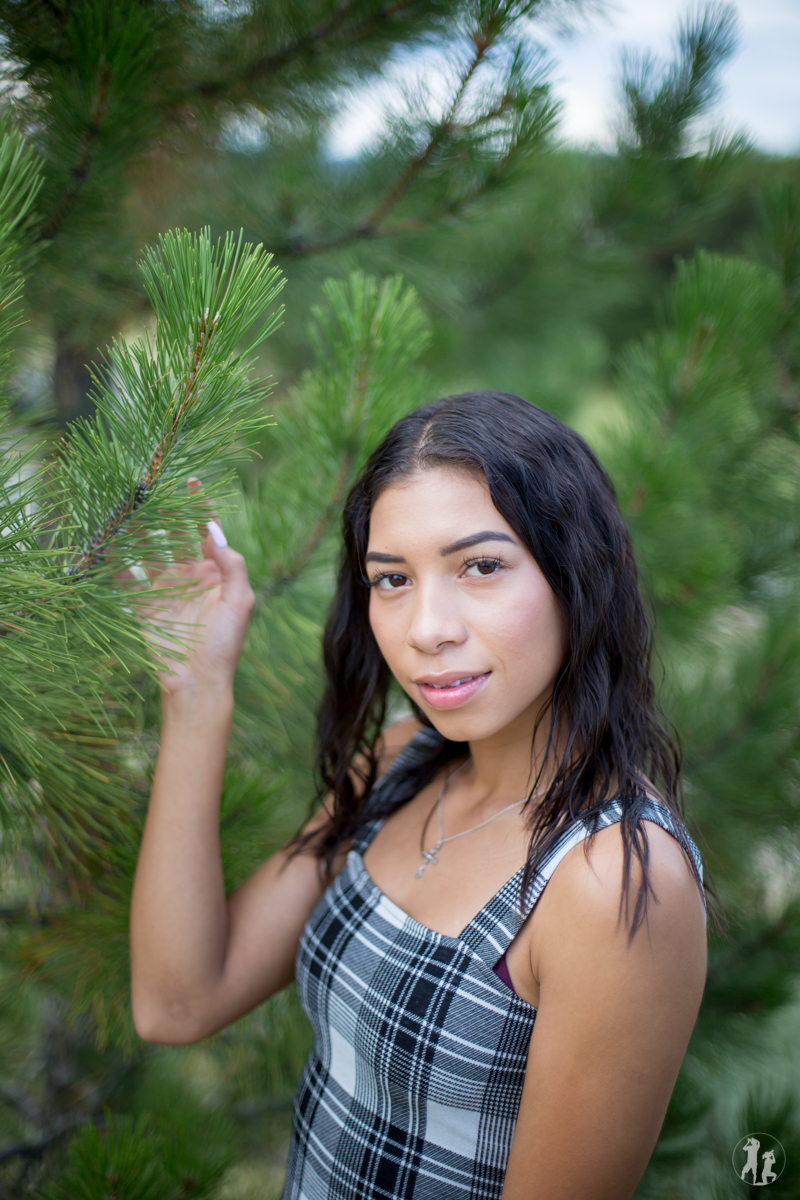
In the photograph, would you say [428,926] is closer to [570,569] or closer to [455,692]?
[455,692]

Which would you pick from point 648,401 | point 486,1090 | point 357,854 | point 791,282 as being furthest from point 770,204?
point 486,1090

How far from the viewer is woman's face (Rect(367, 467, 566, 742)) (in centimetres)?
53

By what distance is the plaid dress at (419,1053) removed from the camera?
0.53 metres

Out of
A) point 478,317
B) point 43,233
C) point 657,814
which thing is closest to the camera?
point 657,814

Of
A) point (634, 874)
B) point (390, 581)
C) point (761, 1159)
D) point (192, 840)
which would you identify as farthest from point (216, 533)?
point (761, 1159)

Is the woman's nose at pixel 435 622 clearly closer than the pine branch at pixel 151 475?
No

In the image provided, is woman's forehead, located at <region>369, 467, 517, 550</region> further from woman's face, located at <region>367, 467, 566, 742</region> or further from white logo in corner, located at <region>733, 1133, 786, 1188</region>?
white logo in corner, located at <region>733, 1133, 786, 1188</region>

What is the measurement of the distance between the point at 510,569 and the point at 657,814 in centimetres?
20

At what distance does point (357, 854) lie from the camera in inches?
27.4

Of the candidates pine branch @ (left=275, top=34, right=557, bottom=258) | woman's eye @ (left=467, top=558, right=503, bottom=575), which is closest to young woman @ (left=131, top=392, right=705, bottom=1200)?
woman's eye @ (left=467, top=558, right=503, bottom=575)

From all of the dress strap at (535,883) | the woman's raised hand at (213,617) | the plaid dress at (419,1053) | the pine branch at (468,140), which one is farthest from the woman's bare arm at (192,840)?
the pine branch at (468,140)

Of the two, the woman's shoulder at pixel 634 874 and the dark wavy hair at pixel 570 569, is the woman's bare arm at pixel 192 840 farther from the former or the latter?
the woman's shoulder at pixel 634 874

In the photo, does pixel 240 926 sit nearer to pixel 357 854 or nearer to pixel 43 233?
pixel 357 854

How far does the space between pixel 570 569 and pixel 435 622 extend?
0.11 meters
